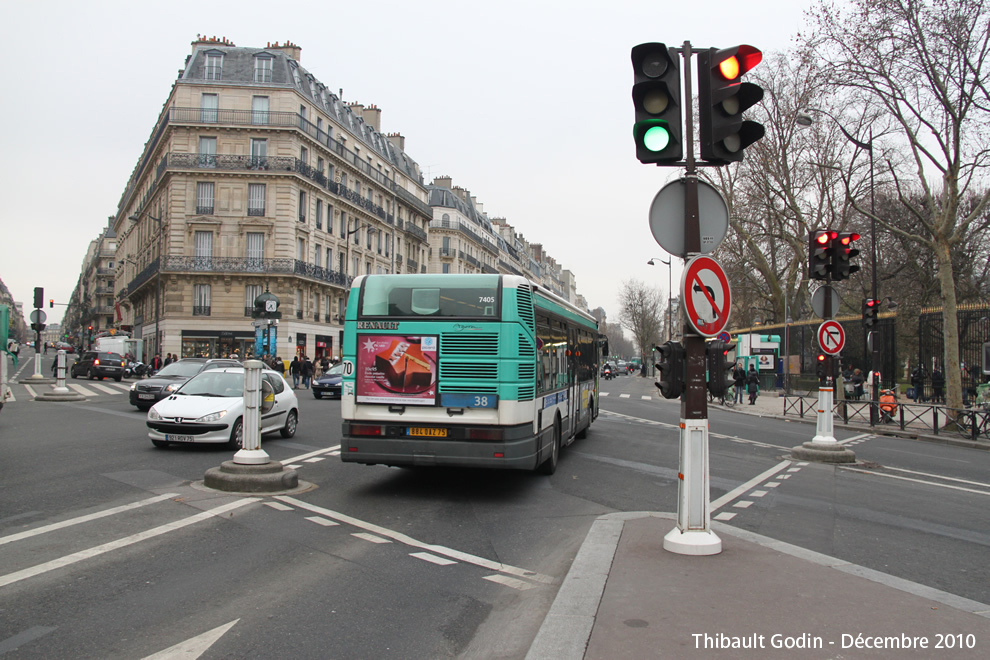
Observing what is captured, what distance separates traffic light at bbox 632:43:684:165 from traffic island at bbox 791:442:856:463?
9.34 m

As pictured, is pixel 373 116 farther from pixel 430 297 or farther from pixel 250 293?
pixel 430 297

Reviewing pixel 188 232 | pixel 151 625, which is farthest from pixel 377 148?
pixel 151 625

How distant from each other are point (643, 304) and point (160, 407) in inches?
3957

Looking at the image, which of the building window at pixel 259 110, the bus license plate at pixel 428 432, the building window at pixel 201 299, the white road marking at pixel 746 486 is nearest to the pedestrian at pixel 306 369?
the building window at pixel 201 299

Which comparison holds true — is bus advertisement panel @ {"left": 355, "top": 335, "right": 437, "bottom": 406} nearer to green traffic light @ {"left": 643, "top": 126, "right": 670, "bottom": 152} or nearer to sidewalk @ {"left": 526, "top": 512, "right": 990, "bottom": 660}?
sidewalk @ {"left": 526, "top": 512, "right": 990, "bottom": 660}

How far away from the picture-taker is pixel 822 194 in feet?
132

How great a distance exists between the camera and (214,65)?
4894cm

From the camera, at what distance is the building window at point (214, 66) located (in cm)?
4875

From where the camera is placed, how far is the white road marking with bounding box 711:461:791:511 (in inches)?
361

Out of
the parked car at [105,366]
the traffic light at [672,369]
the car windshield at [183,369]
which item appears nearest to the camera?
the traffic light at [672,369]

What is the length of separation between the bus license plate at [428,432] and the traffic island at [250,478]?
1564mm

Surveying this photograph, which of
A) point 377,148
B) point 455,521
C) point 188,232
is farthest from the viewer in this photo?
point 377,148

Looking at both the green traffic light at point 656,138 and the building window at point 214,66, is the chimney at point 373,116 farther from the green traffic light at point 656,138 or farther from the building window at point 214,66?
the green traffic light at point 656,138

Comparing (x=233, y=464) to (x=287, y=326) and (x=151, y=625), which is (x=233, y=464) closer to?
(x=151, y=625)
